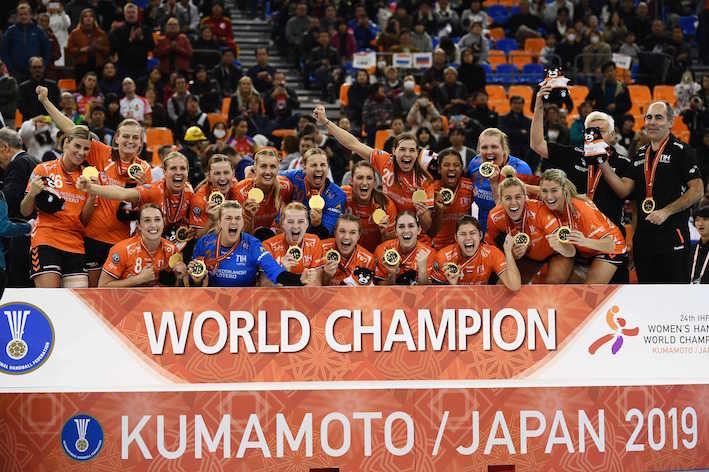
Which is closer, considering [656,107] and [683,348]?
[683,348]

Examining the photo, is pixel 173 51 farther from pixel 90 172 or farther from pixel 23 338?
pixel 23 338

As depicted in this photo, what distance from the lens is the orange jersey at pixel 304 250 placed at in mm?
8016

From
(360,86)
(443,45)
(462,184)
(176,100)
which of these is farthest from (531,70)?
(462,184)

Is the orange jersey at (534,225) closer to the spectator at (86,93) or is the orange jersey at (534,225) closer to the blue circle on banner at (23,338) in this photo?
the blue circle on banner at (23,338)

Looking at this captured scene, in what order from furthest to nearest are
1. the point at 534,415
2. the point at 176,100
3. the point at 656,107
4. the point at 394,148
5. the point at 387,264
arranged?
the point at 176,100 < the point at 394,148 < the point at 656,107 < the point at 387,264 < the point at 534,415

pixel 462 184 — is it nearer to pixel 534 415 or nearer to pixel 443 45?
pixel 534 415

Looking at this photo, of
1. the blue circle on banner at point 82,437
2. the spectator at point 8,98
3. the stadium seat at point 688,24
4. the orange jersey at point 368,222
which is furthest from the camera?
the stadium seat at point 688,24

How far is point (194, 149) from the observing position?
12.9m

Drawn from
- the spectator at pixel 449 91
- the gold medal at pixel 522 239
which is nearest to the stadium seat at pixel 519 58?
the spectator at pixel 449 91

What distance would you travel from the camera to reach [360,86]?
15734mm

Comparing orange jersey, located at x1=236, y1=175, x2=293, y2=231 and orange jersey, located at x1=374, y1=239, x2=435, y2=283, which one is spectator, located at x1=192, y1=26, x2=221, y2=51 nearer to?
orange jersey, located at x1=236, y1=175, x2=293, y2=231

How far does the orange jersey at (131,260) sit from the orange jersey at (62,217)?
0.53 metres

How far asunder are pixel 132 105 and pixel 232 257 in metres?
7.21

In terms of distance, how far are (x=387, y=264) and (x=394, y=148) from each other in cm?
166
